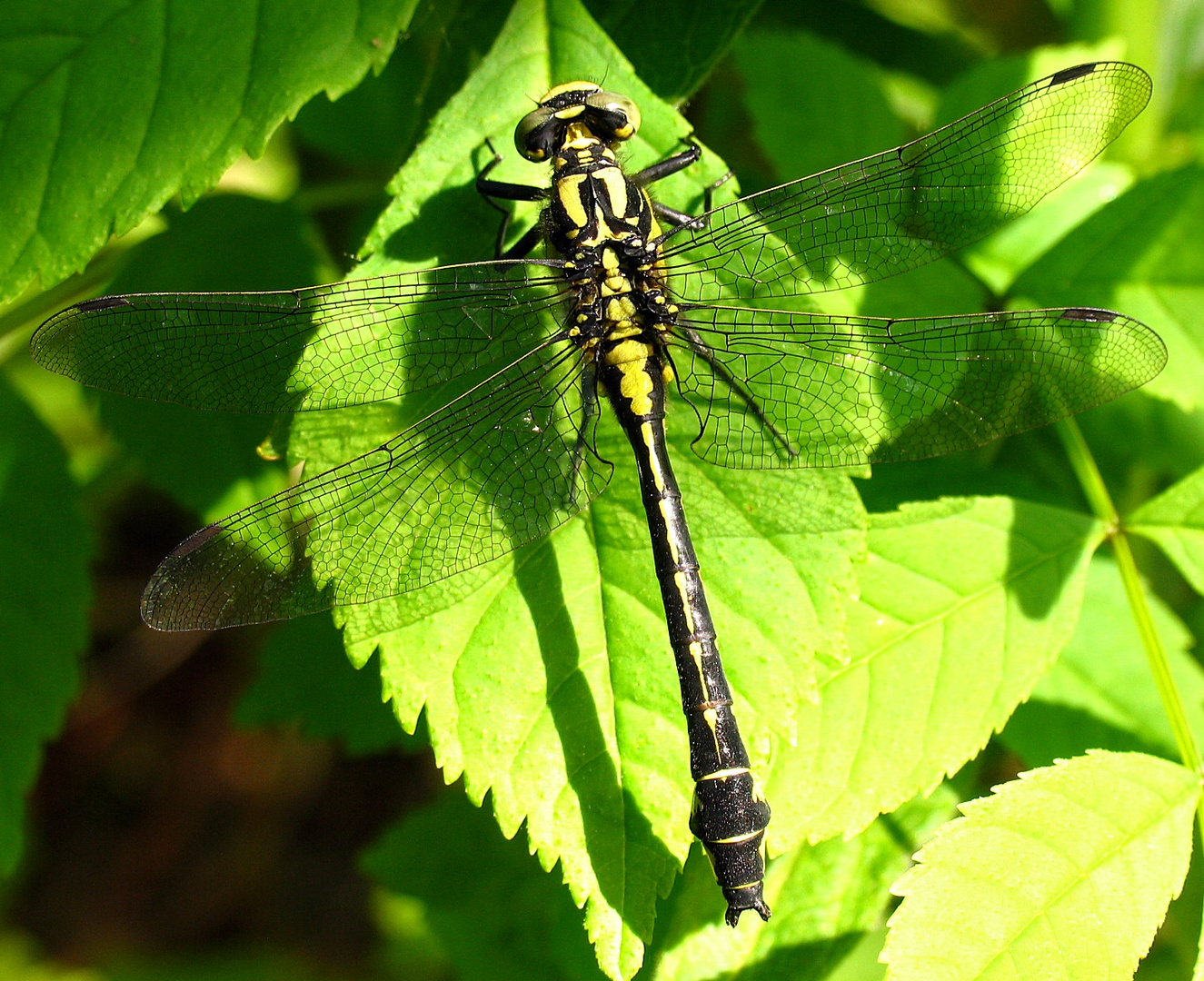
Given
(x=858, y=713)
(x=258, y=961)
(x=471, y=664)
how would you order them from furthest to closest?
(x=258, y=961) < (x=858, y=713) < (x=471, y=664)

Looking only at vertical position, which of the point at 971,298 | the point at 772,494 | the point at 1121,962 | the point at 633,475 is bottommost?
the point at 1121,962

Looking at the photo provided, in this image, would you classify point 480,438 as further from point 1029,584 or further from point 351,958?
point 351,958

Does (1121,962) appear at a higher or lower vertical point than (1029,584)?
lower

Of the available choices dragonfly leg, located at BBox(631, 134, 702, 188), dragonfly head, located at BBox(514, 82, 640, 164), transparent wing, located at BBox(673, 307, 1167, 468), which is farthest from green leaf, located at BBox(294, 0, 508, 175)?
transparent wing, located at BBox(673, 307, 1167, 468)

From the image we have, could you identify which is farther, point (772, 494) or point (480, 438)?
point (480, 438)

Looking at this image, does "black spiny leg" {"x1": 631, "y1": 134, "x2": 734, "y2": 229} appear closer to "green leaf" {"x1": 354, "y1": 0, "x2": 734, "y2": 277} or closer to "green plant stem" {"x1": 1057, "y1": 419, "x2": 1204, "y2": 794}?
"green leaf" {"x1": 354, "y1": 0, "x2": 734, "y2": 277}

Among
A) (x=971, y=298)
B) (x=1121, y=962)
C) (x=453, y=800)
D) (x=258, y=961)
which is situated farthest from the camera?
(x=258, y=961)

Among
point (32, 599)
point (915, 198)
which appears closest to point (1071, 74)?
point (915, 198)

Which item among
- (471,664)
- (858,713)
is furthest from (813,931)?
(471,664)
